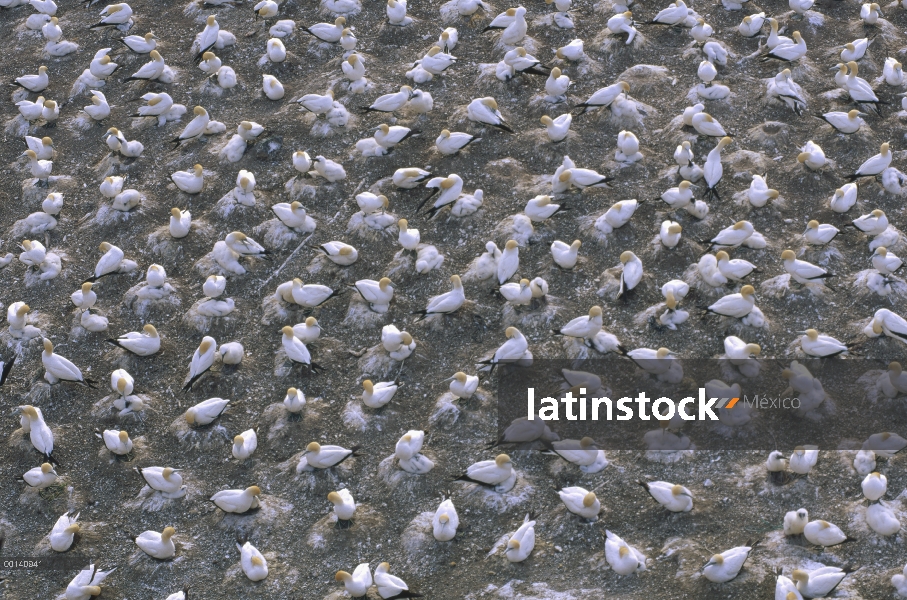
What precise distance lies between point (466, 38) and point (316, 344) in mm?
6942

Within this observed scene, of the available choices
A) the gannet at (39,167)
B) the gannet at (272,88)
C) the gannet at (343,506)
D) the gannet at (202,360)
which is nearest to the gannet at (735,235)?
the gannet at (343,506)

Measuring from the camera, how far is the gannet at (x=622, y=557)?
33.1 feet

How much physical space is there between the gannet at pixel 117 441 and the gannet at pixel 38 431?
24.3 inches

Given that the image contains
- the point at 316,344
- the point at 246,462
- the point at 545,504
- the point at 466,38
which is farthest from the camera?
the point at 466,38

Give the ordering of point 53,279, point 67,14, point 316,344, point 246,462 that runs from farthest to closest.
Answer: point 67,14 → point 53,279 → point 316,344 → point 246,462

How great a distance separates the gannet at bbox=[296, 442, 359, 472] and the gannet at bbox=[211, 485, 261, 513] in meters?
0.65

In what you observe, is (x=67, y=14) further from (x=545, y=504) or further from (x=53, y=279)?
(x=545, y=504)

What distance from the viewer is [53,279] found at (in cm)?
1441

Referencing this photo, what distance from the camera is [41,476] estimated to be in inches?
459

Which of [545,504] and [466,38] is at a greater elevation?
[466,38]

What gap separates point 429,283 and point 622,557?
4.79 metres

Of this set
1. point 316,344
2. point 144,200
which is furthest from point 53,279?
point 316,344

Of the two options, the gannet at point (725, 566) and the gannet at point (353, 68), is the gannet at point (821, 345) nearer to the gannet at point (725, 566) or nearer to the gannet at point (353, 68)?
the gannet at point (725, 566)

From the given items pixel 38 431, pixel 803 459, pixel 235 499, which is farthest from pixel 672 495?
pixel 38 431
